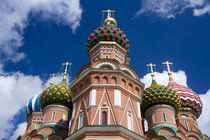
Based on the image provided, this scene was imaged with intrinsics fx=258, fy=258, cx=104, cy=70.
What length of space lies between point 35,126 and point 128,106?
15901 mm

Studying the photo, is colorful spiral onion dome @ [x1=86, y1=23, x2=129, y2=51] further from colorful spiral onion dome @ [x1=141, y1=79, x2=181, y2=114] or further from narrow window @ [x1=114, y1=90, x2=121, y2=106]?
narrow window @ [x1=114, y1=90, x2=121, y2=106]

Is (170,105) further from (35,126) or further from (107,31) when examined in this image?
(35,126)

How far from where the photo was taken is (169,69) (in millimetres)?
26547

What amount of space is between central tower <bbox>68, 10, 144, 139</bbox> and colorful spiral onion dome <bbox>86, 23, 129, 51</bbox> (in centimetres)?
388

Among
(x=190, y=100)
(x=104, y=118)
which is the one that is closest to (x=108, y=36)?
(x=104, y=118)

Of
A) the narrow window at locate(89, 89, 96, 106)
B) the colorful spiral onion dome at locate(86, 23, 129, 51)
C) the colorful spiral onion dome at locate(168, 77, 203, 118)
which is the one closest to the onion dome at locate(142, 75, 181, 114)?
the colorful spiral onion dome at locate(168, 77, 203, 118)

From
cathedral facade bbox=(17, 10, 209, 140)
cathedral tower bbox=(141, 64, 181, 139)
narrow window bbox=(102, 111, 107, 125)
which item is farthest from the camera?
cathedral tower bbox=(141, 64, 181, 139)

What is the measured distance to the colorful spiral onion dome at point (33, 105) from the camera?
27.2 metres

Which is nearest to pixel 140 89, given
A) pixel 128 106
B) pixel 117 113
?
pixel 128 106

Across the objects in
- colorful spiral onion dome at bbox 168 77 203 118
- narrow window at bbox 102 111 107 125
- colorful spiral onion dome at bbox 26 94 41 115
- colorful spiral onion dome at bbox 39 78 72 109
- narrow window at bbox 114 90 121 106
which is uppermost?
colorful spiral onion dome at bbox 26 94 41 115

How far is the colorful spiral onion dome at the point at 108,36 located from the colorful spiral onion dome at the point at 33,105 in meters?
10.1

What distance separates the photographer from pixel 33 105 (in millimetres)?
27344

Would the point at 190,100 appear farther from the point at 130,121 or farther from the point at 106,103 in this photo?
the point at 106,103

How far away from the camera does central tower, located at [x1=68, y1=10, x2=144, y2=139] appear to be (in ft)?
39.0
